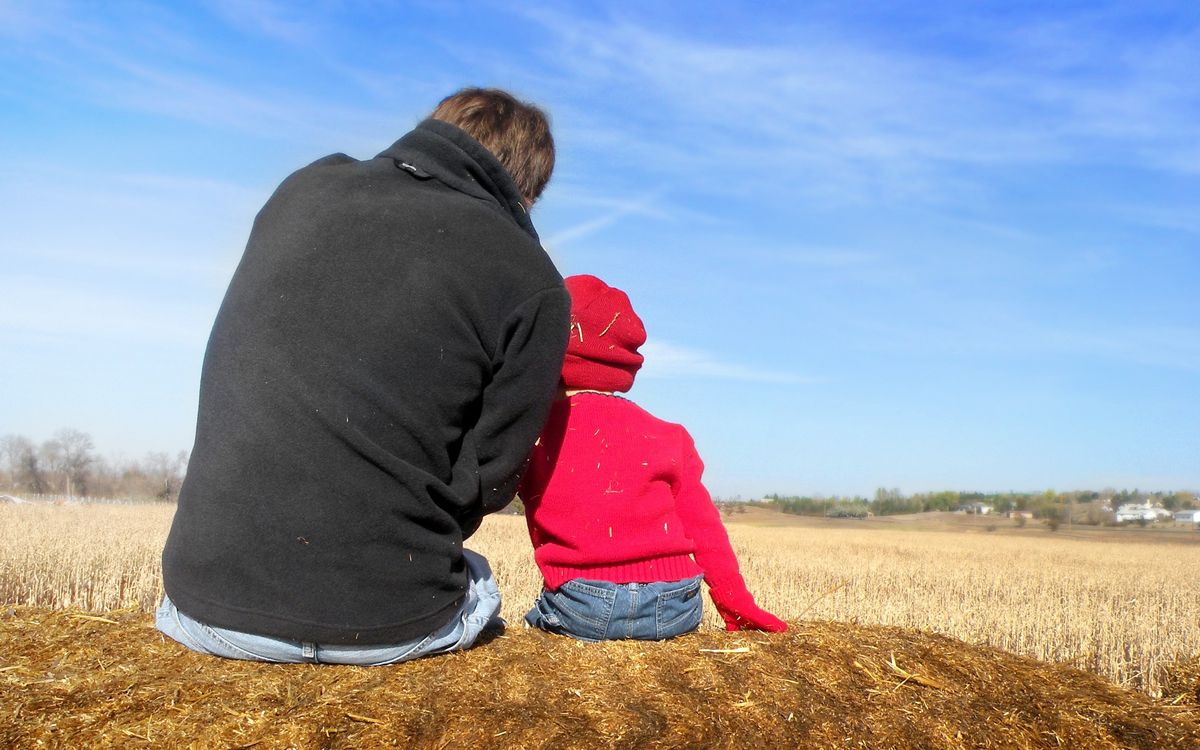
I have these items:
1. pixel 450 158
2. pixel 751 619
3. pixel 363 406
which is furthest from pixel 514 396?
pixel 751 619

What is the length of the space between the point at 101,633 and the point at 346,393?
1.35m

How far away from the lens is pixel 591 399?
12.0 feet

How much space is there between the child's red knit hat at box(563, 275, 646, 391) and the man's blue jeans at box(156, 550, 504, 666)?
1.05 meters

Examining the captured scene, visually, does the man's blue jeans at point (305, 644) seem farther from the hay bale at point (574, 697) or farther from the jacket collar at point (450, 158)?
the jacket collar at point (450, 158)

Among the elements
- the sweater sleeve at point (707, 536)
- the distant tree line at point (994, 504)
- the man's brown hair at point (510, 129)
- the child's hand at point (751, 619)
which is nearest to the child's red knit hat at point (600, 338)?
the sweater sleeve at point (707, 536)

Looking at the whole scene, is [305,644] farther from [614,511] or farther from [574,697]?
[614,511]

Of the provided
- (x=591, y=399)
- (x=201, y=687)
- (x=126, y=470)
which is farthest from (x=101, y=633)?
(x=126, y=470)

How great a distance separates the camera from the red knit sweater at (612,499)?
11.5 feet

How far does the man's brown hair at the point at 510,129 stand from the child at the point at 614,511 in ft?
2.07

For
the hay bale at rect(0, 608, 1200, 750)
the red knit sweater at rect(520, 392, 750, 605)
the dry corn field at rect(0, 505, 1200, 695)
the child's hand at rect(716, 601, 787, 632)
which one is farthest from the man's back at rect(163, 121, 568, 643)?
the dry corn field at rect(0, 505, 1200, 695)

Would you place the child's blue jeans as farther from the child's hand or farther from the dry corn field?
the dry corn field

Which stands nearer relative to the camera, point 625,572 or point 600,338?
point 625,572

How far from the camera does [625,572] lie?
3.51 metres

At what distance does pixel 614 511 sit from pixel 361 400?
1.33 metres
